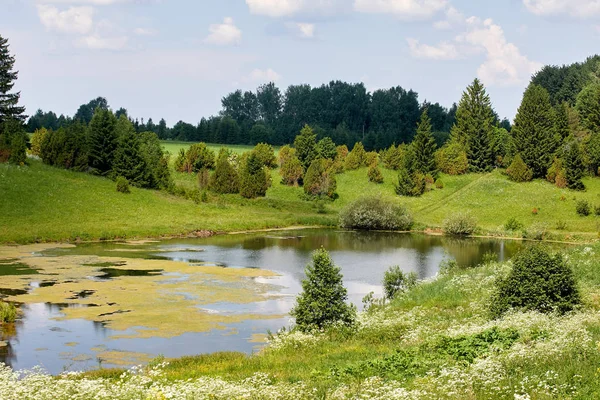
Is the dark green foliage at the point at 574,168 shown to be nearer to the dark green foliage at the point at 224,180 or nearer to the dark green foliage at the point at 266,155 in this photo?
the dark green foliage at the point at 266,155

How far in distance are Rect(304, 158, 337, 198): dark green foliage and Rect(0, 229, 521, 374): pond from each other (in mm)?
19676

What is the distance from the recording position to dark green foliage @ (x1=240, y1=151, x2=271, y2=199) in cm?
7962

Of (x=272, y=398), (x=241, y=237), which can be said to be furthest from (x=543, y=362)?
(x=241, y=237)

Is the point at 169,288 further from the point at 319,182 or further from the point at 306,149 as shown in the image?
the point at 306,149

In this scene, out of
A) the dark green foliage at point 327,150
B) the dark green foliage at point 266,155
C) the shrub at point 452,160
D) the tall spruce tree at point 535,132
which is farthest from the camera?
the dark green foliage at point 327,150

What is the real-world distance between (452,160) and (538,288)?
7020 centimetres

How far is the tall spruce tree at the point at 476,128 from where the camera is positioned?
306 feet

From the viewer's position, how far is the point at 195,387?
45.9ft

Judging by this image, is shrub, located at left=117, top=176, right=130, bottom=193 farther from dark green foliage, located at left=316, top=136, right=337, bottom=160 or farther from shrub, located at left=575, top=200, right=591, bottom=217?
shrub, located at left=575, top=200, right=591, bottom=217

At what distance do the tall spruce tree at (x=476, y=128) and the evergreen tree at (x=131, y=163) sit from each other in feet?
142

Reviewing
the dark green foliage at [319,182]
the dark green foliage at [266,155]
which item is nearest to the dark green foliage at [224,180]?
the dark green foliage at [319,182]

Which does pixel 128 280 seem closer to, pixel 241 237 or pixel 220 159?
pixel 241 237

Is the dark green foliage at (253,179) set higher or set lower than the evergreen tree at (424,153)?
lower

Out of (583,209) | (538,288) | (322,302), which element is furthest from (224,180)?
(538,288)
